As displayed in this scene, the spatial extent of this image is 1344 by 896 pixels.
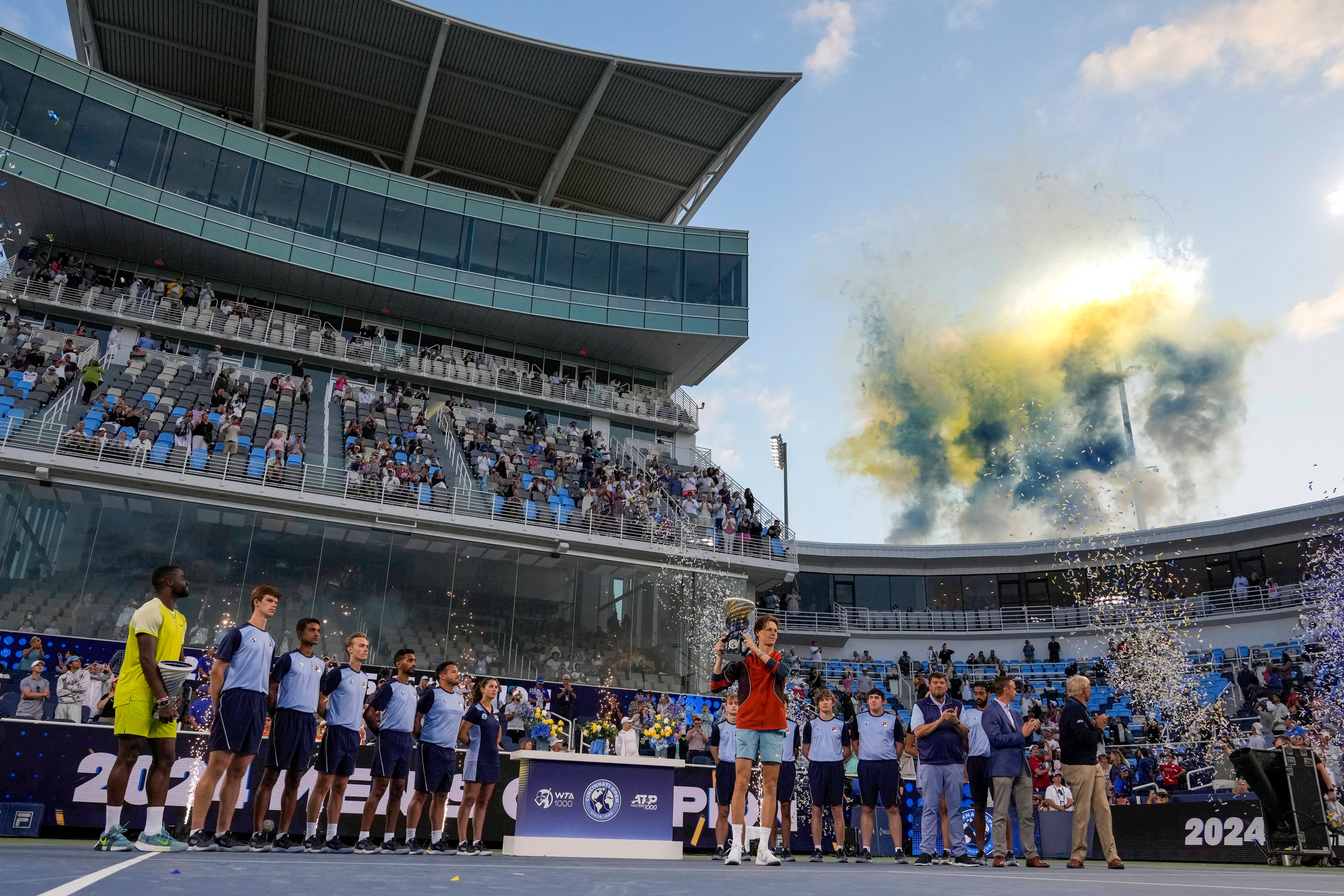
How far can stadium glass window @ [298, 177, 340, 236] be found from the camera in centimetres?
3262

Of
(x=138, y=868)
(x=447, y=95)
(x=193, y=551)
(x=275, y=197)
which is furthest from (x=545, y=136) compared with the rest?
(x=138, y=868)

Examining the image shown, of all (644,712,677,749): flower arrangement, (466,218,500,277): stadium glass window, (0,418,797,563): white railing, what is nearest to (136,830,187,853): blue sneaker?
(644,712,677,749): flower arrangement

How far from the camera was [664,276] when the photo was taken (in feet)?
120

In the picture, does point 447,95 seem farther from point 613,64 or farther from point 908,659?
point 908,659

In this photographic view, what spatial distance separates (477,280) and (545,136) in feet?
25.3

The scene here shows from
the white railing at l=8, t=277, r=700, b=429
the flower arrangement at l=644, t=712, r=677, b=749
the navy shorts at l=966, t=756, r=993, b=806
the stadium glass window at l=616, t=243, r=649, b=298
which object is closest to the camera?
the navy shorts at l=966, t=756, r=993, b=806

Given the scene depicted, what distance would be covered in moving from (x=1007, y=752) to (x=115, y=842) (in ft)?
26.2

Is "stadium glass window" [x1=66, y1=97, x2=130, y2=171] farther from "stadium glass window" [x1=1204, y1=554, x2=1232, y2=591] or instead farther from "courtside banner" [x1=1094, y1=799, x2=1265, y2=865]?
"stadium glass window" [x1=1204, y1=554, x2=1232, y2=591]

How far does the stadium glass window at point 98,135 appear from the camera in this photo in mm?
29359

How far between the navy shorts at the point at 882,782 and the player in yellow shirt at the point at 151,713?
6.87 m

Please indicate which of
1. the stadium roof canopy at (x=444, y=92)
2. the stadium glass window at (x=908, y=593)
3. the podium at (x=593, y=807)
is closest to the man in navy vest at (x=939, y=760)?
the podium at (x=593, y=807)

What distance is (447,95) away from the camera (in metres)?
35.7

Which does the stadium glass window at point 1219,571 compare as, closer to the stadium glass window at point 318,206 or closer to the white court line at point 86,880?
the stadium glass window at point 318,206

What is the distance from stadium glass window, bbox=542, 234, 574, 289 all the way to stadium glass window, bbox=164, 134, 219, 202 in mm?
11915
